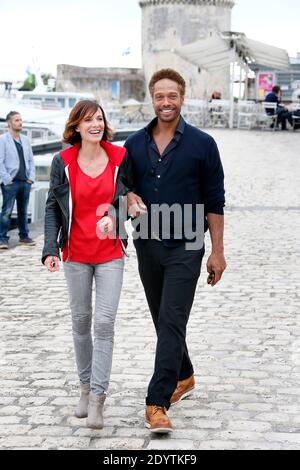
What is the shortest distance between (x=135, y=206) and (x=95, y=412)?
1141mm

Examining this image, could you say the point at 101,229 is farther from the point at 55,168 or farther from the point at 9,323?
the point at 9,323

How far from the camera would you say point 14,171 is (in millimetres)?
12422

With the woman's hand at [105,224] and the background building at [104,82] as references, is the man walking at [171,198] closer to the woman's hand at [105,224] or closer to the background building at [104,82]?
the woman's hand at [105,224]

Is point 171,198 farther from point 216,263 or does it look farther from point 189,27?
point 189,27

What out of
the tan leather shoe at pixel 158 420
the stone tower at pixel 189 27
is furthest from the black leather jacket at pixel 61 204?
the stone tower at pixel 189 27

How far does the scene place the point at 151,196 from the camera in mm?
5215

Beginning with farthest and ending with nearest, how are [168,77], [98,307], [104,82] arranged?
1. [104,82]
2. [168,77]
3. [98,307]

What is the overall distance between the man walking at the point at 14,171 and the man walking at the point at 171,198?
23.5 ft

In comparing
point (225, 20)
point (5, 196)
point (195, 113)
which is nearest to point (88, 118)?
point (5, 196)

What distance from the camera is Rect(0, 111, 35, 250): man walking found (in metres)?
12.3

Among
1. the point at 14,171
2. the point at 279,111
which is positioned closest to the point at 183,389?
the point at 14,171

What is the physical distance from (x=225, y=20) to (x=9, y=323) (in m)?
67.9

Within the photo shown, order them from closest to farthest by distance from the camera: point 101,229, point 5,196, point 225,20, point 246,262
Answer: point 101,229 → point 246,262 → point 5,196 → point 225,20

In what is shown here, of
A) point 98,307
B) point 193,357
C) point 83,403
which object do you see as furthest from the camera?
point 193,357
